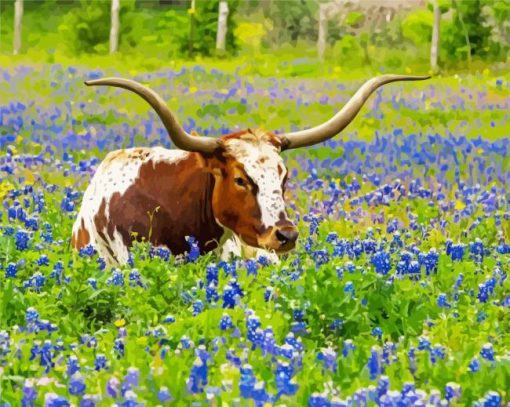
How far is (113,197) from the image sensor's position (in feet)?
22.9

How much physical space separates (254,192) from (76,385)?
2568 millimetres

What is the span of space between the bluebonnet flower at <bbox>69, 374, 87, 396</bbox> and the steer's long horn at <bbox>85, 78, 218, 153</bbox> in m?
2.53

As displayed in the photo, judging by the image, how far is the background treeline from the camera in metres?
28.8

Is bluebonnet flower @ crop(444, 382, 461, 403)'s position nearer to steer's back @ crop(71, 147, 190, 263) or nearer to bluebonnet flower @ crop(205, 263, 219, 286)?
bluebonnet flower @ crop(205, 263, 219, 286)

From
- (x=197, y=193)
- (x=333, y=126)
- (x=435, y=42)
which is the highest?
(x=333, y=126)

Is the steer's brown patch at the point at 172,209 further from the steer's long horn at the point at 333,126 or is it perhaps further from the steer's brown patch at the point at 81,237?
the steer's long horn at the point at 333,126

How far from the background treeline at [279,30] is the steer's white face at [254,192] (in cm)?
2188

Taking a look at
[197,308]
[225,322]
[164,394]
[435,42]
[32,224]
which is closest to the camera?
[164,394]

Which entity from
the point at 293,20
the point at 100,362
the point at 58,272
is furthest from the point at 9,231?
the point at 293,20

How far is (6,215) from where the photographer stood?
27.6 ft

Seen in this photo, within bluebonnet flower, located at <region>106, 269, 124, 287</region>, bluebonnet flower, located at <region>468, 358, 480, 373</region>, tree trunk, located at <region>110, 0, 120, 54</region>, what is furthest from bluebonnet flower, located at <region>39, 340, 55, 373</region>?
tree trunk, located at <region>110, 0, 120, 54</region>

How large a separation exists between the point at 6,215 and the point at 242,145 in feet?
8.71

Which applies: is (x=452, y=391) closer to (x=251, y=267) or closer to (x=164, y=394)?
(x=164, y=394)

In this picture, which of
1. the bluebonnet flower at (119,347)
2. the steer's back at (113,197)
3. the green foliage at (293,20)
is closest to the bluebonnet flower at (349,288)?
the bluebonnet flower at (119,347)
